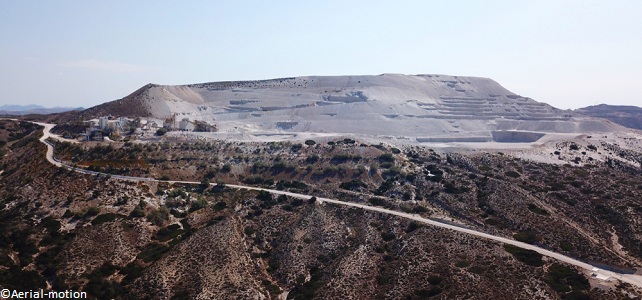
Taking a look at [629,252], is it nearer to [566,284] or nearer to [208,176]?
[566,284]

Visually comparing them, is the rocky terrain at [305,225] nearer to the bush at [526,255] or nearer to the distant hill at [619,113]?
the bush at [526,255]

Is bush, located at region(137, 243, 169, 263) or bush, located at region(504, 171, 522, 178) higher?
bush, located at region(504, 171, 522, 178)

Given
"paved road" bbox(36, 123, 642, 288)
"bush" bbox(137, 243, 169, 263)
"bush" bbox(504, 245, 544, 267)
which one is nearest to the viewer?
"paved road" bbox(36, 123, 642, 288)

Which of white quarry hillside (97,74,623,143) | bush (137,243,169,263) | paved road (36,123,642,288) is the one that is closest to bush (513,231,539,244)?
paved road (36,123,642,288)

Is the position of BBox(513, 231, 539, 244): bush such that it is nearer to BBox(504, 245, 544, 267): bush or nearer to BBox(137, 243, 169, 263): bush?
BBox(504, 245, 544, 267): bush

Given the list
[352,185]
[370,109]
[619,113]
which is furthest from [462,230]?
[619,113]

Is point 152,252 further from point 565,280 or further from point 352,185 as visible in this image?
point 565,280
